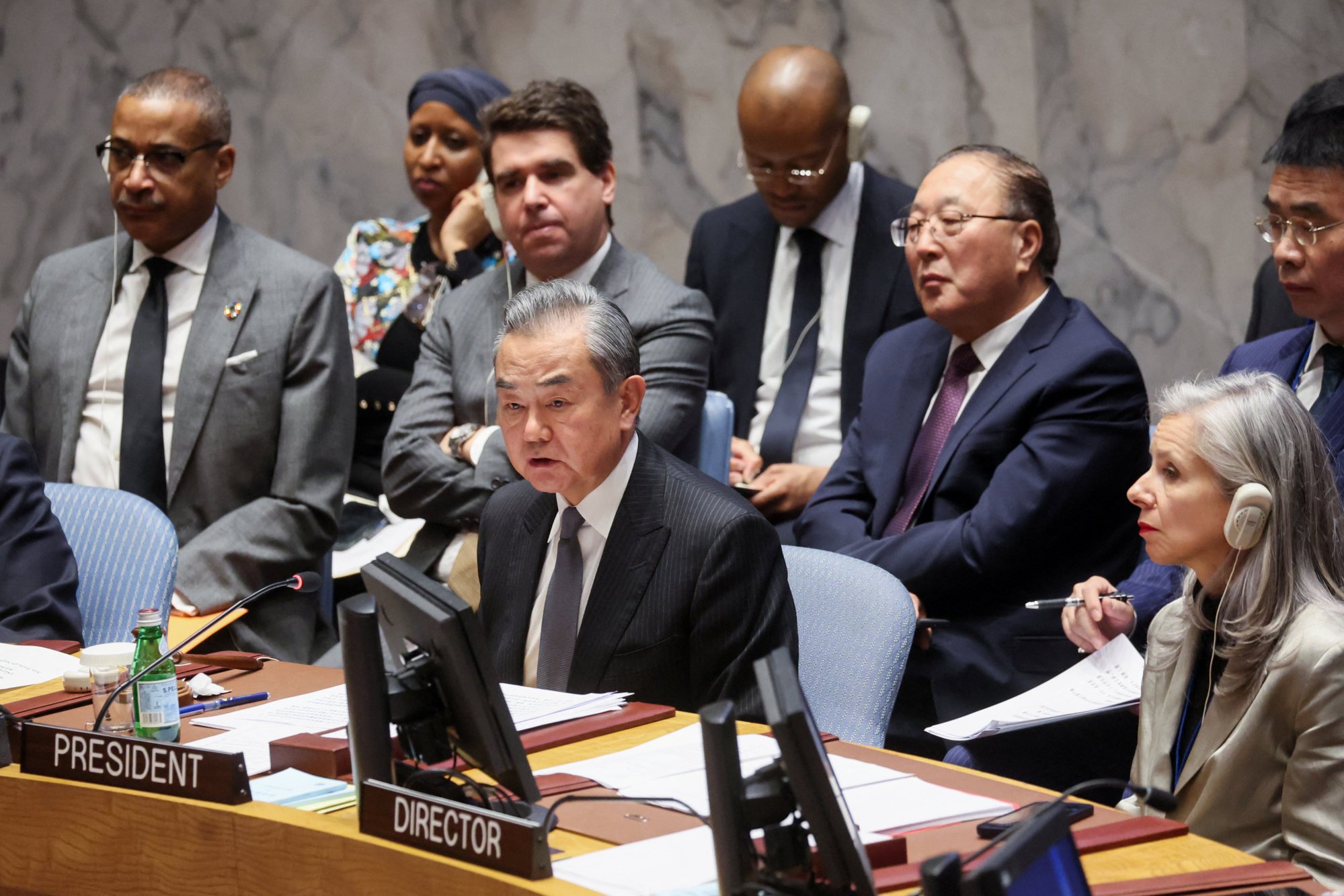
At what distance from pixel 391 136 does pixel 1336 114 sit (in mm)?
3528

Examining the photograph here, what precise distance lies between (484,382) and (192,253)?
0.77 meters

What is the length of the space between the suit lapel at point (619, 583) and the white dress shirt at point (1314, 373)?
1.22 meters

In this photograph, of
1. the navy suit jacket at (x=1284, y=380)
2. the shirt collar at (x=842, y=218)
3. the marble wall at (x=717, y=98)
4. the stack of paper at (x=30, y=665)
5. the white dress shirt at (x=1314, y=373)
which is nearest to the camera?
the stack of paper at (x=30, y=665)

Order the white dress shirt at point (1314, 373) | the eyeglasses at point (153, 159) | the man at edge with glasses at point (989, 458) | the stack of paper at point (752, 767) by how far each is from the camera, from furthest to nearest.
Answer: the eyeglasses at point (153, 159)
the man at edge with glasses at point (989, 458)
the white dress shirt at point (1314, 373)
the stack of paper at point (752, 767)

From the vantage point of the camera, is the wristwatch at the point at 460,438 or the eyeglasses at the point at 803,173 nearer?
the wristwatch at the point at 460,438

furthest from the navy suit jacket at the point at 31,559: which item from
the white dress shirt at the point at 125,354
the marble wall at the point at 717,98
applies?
the marble wall at the point at 717,98

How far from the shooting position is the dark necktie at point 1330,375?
2.71 metres

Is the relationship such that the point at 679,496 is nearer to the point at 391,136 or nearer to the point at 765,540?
the point at 765,540

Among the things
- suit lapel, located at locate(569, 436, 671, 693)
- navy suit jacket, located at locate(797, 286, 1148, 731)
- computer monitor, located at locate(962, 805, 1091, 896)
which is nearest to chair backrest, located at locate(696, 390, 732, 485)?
navy suit jacket, located at locate(797, 286, 1148, 731)

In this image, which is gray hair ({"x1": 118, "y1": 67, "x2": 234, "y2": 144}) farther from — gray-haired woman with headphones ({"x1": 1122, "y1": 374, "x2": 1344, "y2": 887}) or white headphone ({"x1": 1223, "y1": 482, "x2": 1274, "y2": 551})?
white headphone ({"x1": 1223, "y1": 482, "x2": 1274, "y2": 551})

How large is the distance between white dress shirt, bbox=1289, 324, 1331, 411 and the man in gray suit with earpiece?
4.11 feet

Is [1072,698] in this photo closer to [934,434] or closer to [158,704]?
[934,434]

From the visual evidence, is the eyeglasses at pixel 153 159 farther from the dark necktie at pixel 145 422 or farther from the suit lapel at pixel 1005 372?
the suit lapel at pixel 1005 372

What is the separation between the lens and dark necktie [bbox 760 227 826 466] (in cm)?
383
